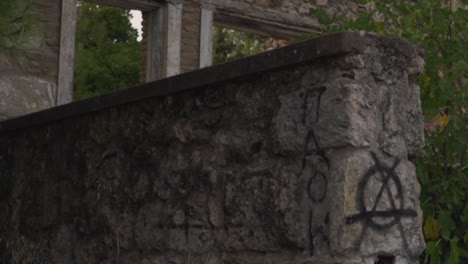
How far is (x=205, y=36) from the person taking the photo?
24.7 feet

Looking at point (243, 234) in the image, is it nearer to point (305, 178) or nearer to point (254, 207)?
point (254, 207)

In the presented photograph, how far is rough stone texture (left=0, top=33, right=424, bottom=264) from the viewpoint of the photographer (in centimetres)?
281

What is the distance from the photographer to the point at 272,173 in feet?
→ 10.1

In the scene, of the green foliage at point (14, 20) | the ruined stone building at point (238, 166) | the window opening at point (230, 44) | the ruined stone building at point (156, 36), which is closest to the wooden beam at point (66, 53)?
the ruined stone building at point (156, 36)

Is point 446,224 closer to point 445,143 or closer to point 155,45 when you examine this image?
point 445,143

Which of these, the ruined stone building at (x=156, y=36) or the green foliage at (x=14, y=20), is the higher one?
the ruined stone building at (x=156, y=36)

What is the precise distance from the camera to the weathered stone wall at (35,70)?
605 centimetres

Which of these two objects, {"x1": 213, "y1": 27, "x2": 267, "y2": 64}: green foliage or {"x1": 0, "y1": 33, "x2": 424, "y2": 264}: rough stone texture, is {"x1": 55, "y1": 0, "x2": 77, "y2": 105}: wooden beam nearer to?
{"x1": 0, "y1": 33, "x2": 424, "y2": 264}: rough stone texture

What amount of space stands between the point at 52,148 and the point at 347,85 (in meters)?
2.28

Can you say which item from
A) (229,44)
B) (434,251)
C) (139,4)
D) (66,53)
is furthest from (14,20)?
(229,44)

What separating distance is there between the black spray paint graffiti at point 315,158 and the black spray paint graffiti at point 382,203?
13 centimetres

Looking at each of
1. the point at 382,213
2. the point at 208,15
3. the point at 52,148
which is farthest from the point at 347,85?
the point at 208,15

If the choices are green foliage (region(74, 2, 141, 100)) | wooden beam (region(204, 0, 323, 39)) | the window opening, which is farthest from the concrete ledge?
the window opening

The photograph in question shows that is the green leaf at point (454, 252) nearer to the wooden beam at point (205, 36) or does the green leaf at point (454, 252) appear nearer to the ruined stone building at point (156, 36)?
the ruined stone building at point (156, 36)
